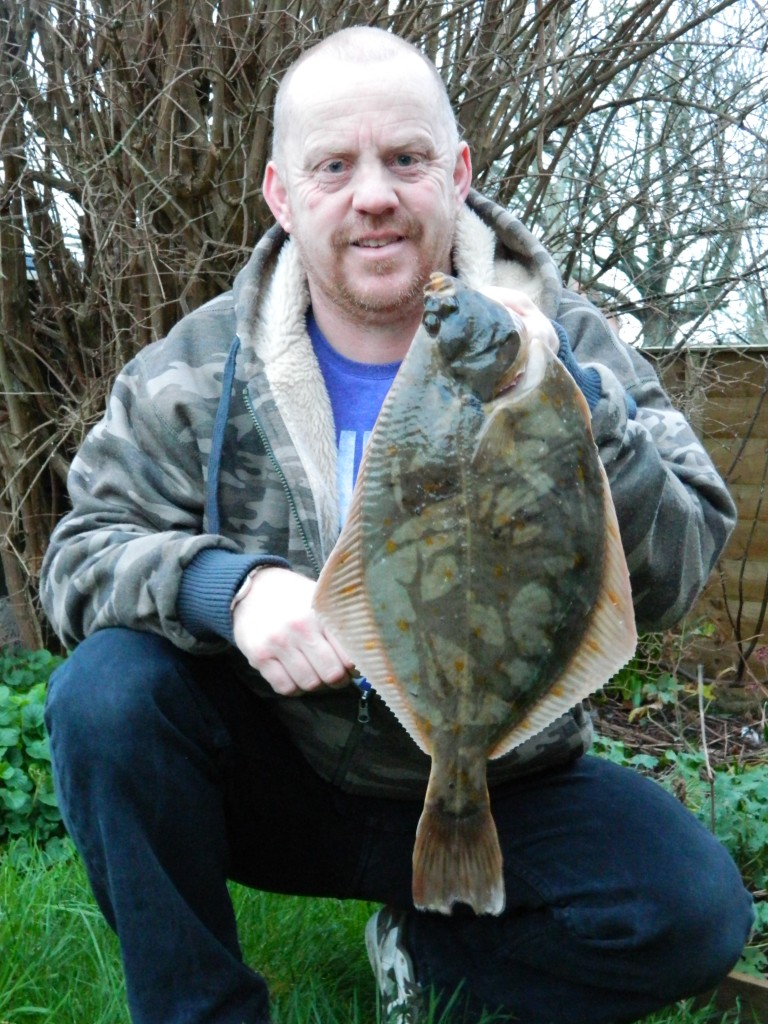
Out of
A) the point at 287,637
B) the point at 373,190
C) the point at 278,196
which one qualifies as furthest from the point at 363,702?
the point at 278,196

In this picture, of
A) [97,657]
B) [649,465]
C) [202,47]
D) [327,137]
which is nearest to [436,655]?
[649,465]

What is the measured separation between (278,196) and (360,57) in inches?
15.2

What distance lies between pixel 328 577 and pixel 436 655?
22cm

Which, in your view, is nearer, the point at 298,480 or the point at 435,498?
the point at 435,498

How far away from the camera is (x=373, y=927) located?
296 centimetres

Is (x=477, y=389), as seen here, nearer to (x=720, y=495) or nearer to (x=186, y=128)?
(x=720, y=495)

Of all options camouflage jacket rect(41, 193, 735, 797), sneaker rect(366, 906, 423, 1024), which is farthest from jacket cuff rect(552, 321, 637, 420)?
sneaker rect(366, 906, 423, 1024)

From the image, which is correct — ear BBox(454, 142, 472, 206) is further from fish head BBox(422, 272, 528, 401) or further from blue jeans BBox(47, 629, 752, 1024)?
blue jeans BBox(47, 629, 752, 1024)

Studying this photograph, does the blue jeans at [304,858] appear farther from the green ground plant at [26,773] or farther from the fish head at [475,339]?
the green ground plant at [26,773]

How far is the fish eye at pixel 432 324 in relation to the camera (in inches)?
75.9

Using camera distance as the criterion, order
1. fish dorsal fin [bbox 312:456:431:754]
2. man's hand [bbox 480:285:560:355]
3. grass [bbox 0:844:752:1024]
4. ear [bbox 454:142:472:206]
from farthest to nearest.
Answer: ear [bbox 454:142:472:206] → grass [bbox 0:844:752:1024] → man's hand [bbox 480:285:560:355] → fish dorsal fin [bbox 312:456:431:754]

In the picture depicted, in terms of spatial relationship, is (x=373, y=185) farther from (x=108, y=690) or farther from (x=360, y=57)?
(x=108, y=690)

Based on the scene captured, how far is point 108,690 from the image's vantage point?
2445 mm

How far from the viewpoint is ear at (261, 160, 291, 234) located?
292 centimetres
